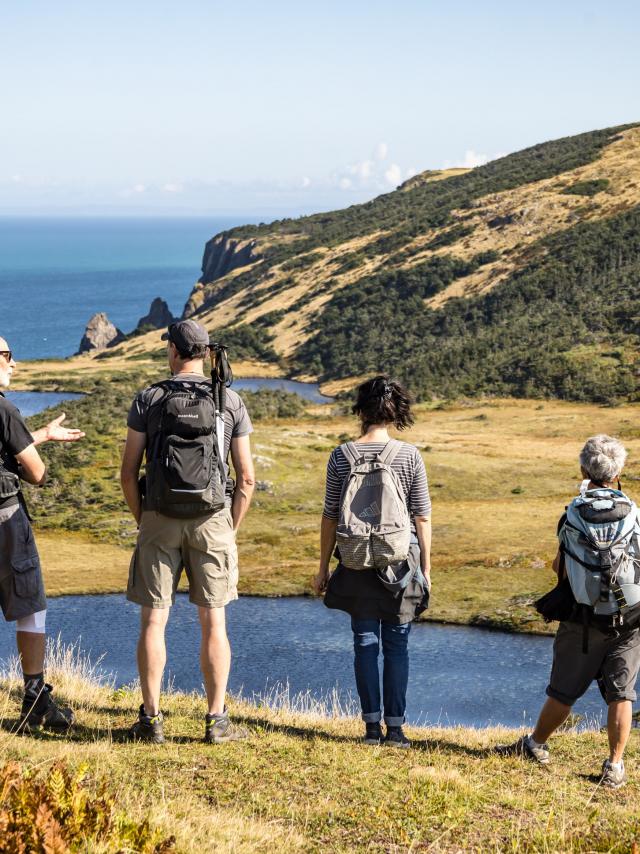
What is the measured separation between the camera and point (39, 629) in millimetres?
7867

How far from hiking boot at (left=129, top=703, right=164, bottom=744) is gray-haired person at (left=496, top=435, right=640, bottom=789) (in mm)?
3249

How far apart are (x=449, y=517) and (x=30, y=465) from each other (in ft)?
105

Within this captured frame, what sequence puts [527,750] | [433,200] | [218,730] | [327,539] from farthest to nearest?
[433,200] < [527,750] < [327,539] < [218,730]

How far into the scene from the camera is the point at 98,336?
491ft

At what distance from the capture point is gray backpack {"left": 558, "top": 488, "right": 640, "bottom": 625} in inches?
289

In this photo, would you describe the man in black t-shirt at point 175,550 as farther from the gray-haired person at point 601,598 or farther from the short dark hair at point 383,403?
the gray-haired person at point 601,598

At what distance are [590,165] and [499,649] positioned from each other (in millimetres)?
117871

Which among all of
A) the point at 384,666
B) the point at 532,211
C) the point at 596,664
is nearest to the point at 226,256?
the point at 532,211

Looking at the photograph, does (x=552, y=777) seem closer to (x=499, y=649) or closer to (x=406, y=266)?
(x=499, y=649)

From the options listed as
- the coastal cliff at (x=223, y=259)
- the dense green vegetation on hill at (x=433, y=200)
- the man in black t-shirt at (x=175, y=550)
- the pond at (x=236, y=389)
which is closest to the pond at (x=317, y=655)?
the man in black t-shirt at (x=175, y=550)

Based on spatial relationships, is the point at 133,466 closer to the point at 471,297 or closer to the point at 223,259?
the point at 471,297

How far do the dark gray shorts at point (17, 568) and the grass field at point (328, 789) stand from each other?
102 centimetres

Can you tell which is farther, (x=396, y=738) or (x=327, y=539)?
(x=396, y=738)

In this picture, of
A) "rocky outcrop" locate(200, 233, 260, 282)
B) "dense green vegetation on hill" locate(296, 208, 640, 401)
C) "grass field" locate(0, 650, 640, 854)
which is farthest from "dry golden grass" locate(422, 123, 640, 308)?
"grass field" locate(0, 650, 640, 854)
